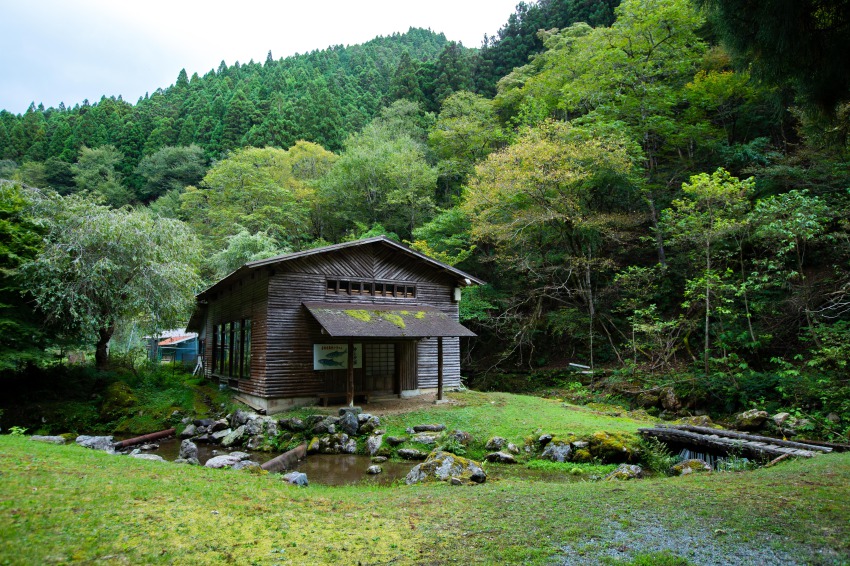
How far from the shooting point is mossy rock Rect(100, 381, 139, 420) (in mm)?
14579

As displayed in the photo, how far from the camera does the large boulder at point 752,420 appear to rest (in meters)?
12.9

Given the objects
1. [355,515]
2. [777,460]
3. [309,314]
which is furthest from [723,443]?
[309,314]

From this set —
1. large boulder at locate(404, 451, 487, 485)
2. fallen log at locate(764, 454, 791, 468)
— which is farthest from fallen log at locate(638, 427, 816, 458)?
large boulder at locate(404, 451, 487, 485)

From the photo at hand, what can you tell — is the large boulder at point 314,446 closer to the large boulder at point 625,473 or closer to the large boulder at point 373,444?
the large boulder at point 373,444

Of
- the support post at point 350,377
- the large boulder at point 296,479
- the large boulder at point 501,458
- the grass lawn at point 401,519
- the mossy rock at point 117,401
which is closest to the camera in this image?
the grass lawn at point 401,519

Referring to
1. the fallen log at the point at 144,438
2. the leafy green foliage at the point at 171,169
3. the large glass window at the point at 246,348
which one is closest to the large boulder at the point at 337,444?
the fallen log at the point at 144,438

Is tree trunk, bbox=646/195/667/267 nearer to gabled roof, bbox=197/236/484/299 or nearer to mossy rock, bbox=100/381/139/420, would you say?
gabled roof, bbox=197/236/484/299

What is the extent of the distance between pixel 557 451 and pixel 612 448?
4.04 feet

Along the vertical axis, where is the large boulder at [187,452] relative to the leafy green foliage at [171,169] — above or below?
below

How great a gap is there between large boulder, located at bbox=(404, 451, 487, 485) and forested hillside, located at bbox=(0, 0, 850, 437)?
685cm

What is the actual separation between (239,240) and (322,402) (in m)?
15.2

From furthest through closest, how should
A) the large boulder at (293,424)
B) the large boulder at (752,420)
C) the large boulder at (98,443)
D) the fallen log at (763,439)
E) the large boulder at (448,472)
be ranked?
1. the large boulder at (752,420)
2. the large boulder at (293,424)
3. the large boulder at (98,443)
4. the fallen log at (763,439)
5. the large boulder at (448,472)

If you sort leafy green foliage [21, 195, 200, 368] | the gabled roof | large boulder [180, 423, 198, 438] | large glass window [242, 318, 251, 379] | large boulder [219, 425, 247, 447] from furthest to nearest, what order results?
large glass window [242, 318, 251, 379], the gabled roof, leafy green foliage [21, 195, 200, 368], large boulder [180, 423, 198, 438], large boulder [219, 425, 247, 447]

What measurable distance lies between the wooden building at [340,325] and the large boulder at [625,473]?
7240mm
